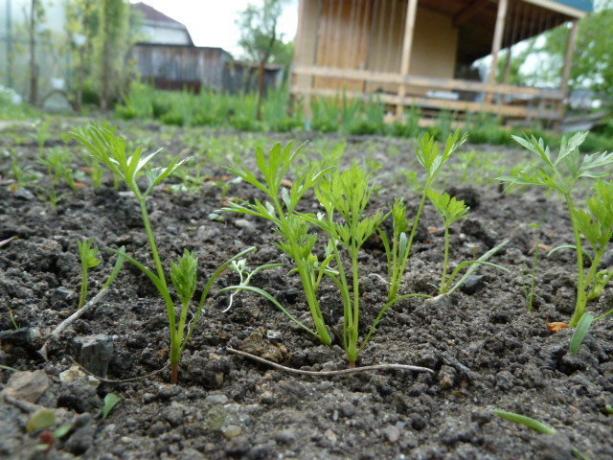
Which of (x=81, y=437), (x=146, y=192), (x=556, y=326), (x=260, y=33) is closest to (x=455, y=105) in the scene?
(x=260, y=33)

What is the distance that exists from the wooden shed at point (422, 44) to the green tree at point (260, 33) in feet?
2.63

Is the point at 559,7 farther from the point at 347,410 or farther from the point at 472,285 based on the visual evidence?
the point at 347,410

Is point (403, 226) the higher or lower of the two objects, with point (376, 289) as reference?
higher

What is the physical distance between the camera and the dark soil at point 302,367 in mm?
664

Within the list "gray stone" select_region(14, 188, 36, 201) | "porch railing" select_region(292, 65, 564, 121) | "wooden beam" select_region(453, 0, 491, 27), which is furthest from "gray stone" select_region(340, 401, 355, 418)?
"wooden beam" select_region(453, 0, 491, 27)

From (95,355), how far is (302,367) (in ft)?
1.16

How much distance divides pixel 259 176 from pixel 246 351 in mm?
1748

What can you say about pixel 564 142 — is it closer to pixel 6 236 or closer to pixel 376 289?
pixel 376 289

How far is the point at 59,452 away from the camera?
0.59 m

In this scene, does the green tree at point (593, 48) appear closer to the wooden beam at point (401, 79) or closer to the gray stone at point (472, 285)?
the wooden beam at point (401, 79)

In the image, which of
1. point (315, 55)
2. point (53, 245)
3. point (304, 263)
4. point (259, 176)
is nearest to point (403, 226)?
point (304, 263)

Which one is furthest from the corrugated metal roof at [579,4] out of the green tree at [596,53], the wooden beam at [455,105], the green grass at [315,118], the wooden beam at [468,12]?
the green tree at [596,53]

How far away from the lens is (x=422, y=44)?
11953mm

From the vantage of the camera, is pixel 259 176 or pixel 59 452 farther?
pixel 259 176
